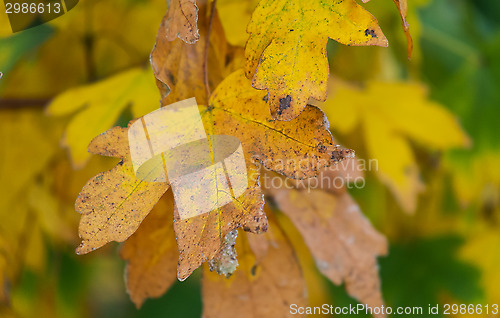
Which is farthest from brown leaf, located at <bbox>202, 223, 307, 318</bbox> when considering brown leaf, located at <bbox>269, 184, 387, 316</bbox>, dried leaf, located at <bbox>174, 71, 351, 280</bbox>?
dried leaf, located at <bbox>174, 71, 351, 280</bbox>

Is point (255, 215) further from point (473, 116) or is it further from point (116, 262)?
point (116, 262)

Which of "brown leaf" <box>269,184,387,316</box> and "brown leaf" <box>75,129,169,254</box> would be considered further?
"brown leaf" <box>269,184,387,316</box>

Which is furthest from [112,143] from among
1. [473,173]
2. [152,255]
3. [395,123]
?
[473,173]

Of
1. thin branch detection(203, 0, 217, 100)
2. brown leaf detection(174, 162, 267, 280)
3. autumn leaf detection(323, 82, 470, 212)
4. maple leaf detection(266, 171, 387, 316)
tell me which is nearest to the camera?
brown leaf detection(174, 162, 267, 280)

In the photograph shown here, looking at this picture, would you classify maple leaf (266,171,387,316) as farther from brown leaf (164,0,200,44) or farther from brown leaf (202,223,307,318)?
brown leaf (164,0,200,44)

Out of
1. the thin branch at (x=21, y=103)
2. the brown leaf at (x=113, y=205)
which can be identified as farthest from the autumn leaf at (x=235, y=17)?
the thin branch at (x=21, y=103)

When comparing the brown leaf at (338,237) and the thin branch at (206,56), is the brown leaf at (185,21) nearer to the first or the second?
the thin branch at (206,56)

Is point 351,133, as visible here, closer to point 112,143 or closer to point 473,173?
point 473,173
